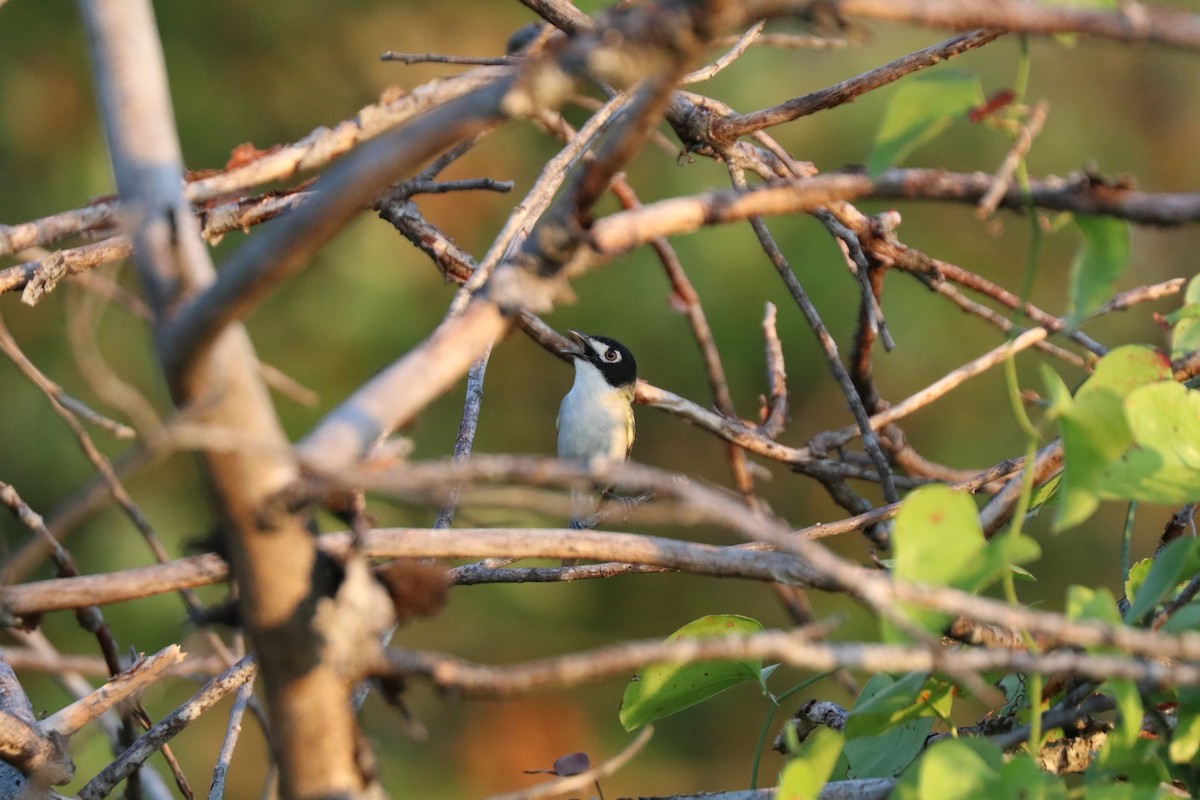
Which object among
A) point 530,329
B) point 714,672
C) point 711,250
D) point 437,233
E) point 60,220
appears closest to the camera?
point 714,672

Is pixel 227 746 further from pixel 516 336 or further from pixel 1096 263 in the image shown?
pixel 516 336

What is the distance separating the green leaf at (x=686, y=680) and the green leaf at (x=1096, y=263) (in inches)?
26.9

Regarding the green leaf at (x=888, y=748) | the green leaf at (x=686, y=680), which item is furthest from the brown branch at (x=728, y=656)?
the green leaf at (x=686, y=680)

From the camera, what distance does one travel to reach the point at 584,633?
571cm

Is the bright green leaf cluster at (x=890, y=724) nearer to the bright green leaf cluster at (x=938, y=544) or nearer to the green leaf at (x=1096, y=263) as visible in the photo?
the bright green leaf cluster at (x=938, y=544)

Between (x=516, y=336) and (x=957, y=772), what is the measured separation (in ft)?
13.6

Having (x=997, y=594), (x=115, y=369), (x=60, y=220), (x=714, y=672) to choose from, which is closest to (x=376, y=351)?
(x=115, y=369)

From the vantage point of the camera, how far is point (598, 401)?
5016mm

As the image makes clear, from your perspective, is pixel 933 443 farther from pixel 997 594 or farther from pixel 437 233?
pixel 437 233

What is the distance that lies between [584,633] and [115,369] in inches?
97.9

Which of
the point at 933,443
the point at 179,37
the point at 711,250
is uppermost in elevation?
the point at 179,37

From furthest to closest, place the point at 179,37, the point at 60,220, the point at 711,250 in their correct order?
the point at 179,37 → the point at 711,250 → the point at 60,220

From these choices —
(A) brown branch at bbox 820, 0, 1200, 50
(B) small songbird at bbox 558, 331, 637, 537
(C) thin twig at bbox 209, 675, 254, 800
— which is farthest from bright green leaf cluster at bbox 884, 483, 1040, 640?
(B) small songbird at bbox 558, 331, 637, 537

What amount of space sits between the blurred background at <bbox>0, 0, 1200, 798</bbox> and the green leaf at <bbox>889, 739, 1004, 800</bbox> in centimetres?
368
